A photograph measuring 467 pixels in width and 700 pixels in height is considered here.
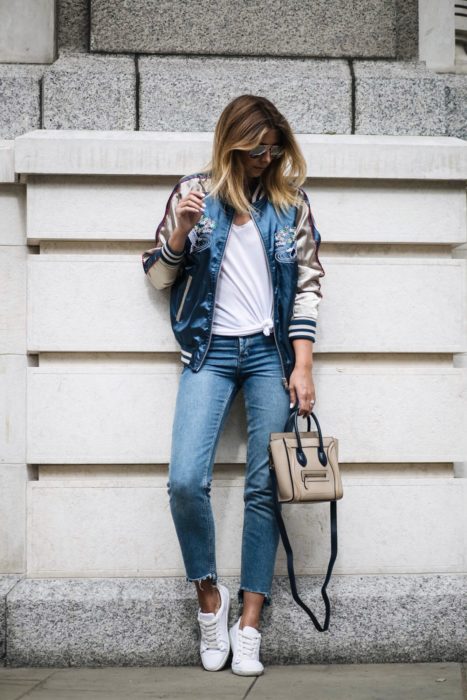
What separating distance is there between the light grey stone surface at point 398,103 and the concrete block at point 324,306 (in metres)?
0.74

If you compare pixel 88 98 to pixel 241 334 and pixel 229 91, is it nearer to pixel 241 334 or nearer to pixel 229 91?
pixel 229 91

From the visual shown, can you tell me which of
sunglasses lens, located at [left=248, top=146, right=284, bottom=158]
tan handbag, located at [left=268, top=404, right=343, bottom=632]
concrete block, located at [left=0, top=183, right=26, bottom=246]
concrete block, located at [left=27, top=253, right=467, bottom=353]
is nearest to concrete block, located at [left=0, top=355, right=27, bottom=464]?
concrete block, located at [left=27, top=253, right=467, bottom=353]

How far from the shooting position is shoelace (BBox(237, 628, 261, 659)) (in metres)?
4.13

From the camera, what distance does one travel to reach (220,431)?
4258 mm

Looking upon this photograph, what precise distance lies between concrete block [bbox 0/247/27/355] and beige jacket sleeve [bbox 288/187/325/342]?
1.41m

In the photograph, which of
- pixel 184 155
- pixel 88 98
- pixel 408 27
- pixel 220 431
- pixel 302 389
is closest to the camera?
pixel 302 389

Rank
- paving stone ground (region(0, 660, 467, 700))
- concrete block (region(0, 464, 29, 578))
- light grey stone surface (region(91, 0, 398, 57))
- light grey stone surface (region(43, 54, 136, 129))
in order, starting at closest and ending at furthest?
paving stone ground (region(0, 660, 467, 700)) < concrete block (region(0, 464, 29, 578)) < light grey stone surface (region(43, 54, 136, 129)) < light grey stone surface (region(91, 0, 398, 57))

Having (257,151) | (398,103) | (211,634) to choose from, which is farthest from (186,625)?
(398,103)

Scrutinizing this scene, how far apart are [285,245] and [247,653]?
1864 mm

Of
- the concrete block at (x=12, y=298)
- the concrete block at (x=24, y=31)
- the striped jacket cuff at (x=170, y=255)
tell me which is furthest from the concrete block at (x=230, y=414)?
the concrete block at (x=24, y=31)

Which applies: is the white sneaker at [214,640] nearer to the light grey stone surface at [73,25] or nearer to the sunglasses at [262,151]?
the sunglasses at [262,151]

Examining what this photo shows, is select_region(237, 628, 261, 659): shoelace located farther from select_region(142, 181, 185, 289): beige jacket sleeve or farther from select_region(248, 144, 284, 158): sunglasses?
select_region(248, 144, 284, 158): sunglasses

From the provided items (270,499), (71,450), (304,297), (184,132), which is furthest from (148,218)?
(270,499)

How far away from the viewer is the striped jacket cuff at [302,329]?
423 cm
